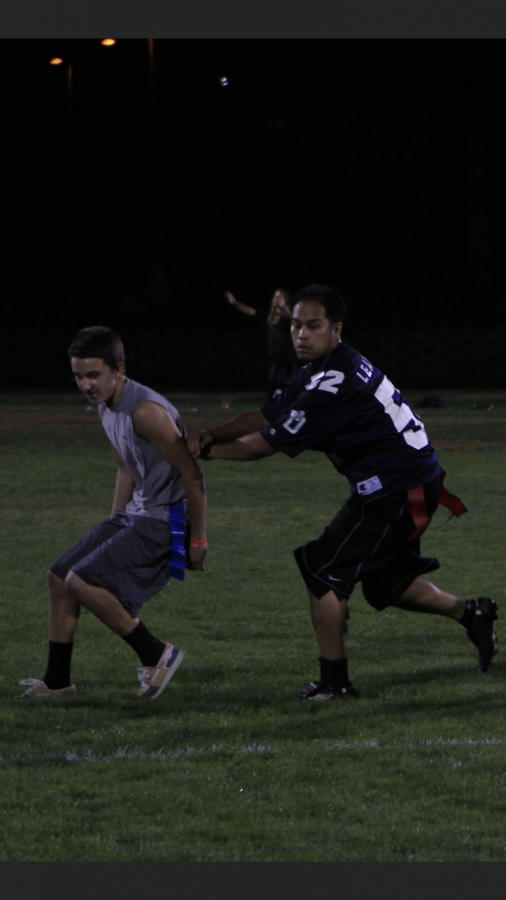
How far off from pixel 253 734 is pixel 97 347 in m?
1.74

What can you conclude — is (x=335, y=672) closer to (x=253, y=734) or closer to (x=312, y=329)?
(x=253, y=734)

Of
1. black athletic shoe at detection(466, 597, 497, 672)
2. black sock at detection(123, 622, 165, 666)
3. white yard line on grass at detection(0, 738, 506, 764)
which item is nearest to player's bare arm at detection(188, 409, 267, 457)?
black sock at detection(123, 622, 165, 666)

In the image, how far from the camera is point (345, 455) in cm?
560

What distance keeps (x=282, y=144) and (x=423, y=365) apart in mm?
12592

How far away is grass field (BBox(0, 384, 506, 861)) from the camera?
3.99 m

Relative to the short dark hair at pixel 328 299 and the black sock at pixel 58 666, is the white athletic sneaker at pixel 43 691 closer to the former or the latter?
the black sock at pixel 58 666

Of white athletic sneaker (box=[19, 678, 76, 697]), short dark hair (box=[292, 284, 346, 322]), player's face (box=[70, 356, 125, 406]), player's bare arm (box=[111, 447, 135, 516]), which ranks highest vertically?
short dark hair (box=[292, 284, 346, 322])

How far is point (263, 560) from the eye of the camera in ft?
30.0

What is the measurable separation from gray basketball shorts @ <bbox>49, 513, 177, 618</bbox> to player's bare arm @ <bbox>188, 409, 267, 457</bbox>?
0.56 m

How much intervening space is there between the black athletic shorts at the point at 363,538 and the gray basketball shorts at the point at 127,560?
0.61m

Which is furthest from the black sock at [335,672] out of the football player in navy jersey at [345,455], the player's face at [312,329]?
the player's face at [312,329]

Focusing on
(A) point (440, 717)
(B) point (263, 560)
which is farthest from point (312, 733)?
(B) point (263, 560)

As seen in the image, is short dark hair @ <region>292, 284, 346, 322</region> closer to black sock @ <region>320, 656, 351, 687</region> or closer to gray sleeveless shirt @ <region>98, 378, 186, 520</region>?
gray sleeveless shirt @ <region>98, 378, 186, 520</region>

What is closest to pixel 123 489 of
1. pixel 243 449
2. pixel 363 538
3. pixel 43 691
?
pixel 243 449
